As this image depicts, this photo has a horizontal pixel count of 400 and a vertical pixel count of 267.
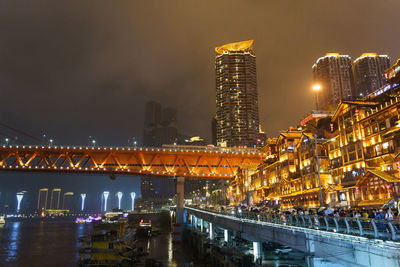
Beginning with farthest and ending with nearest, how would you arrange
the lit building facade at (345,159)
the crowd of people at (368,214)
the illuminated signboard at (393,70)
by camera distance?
the illuminated signboard at (393,70) < the lit building facade at (345,159) < the crowd of people at (368,214)

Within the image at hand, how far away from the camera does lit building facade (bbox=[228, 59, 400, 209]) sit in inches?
1891

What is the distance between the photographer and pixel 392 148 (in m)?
48.2

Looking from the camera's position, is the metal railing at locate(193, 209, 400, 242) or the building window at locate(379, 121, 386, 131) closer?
the metal railing at locate(193, 209, 400, 242)

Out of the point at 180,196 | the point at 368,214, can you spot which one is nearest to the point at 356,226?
the point at 368,214

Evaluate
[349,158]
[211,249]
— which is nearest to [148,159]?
[211,249]

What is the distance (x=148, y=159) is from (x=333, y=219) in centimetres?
7201

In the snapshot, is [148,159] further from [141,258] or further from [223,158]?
[141,258]

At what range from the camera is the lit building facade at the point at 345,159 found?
48031 mm

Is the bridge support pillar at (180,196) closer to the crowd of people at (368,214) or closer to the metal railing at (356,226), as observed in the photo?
the crowd of people at (368,214)

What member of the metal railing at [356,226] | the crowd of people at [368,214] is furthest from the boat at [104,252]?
the crowd of people at [368,214]

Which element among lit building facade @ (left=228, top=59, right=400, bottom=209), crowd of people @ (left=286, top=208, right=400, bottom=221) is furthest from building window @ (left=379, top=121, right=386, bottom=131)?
crowd of people @ (left=286, top=208, right=400, bottom=221)

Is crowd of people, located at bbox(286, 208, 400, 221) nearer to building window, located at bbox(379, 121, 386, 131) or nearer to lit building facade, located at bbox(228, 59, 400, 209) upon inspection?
lit building facade, located at bbox(228, 59, 400, 209)

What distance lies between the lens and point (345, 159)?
193 feet

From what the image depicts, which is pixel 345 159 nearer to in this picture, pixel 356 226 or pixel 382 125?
pixel 382 125
